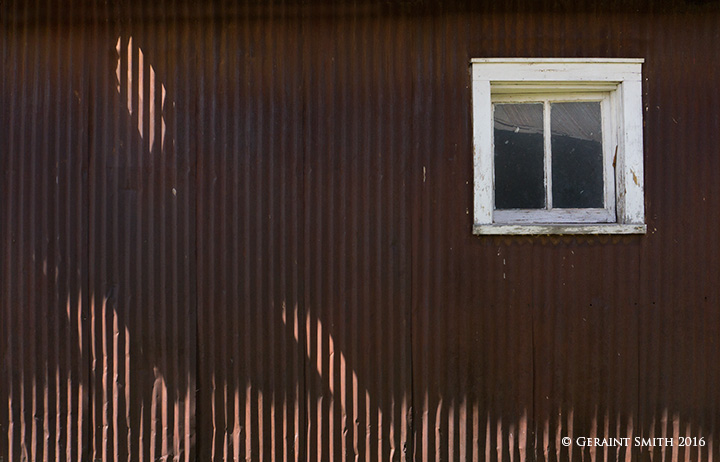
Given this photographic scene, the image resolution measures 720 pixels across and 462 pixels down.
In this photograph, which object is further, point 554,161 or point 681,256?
point 554,161

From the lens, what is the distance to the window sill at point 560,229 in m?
3.16

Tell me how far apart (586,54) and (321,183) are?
1861 mm

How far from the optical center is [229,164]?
3.26m

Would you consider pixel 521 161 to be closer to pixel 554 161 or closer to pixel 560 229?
pixel 554 161

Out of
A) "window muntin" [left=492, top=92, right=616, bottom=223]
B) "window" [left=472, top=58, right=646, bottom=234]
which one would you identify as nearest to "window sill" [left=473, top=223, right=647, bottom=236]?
"window" [left=472, top=58, right=646, bottom=234]

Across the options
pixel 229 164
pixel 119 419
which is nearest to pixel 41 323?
pixel 119 419

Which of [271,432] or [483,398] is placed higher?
[483,398]

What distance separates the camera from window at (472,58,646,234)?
3203 millimetres

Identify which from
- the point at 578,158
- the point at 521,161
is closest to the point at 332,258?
the point at 521,161

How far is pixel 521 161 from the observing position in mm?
3367

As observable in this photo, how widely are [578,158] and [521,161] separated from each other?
37 cm

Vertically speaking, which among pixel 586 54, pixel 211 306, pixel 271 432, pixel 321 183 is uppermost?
pixel 586 54

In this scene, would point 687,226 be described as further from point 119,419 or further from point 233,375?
point 119,419

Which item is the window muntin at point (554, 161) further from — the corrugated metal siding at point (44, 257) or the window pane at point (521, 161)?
the corrugated metal siding at point (44, 257)
